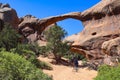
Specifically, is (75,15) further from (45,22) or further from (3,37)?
(3,37)

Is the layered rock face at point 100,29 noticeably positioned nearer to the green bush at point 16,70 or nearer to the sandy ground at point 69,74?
the sandy ground at point 69,74

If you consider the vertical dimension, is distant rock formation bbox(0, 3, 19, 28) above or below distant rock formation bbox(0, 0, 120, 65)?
above

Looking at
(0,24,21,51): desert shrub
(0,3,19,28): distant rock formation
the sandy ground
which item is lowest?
the sandy ground

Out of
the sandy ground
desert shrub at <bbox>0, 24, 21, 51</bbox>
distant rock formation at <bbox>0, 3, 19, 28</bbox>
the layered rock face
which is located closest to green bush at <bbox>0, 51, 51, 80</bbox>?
the sandy ground

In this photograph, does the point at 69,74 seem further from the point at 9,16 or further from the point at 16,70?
the point at 16,70

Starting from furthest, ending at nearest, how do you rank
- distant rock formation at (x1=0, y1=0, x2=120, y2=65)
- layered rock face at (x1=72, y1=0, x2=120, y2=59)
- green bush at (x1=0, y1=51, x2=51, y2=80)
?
layered rock face at (x1=72, y1=0, x2=120, y2=59), distant rock formation at (x1=0, y1=0, x2=120, y2=65), green bush at (x1=0, y1=51, x2=51, y2=80)

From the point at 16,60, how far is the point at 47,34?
24.0 meters

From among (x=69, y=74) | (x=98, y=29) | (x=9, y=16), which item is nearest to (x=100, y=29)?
(x=98, y=29)

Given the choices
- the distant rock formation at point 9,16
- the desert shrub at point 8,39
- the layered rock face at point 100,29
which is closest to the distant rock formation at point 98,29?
the layered rock face at point 100,29

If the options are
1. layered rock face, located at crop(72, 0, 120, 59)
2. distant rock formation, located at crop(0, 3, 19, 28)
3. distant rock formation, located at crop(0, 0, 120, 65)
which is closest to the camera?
distant rock formation, located at crop(0, 0, 120, 65)

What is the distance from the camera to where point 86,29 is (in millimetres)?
31688

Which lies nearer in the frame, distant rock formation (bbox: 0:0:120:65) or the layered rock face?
distant rock formation (bbox: 0:0:120:65)

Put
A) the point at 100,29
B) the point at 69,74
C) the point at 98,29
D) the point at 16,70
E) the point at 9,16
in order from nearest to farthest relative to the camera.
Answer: the point at 16,70, the point at 69,74, the point at 100,29, the point at 98,29, the point at 9,16

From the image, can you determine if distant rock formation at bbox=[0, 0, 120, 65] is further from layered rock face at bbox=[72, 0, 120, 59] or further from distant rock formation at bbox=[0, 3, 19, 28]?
distant rock formation at bbox=[0, 3, 19, 28]
